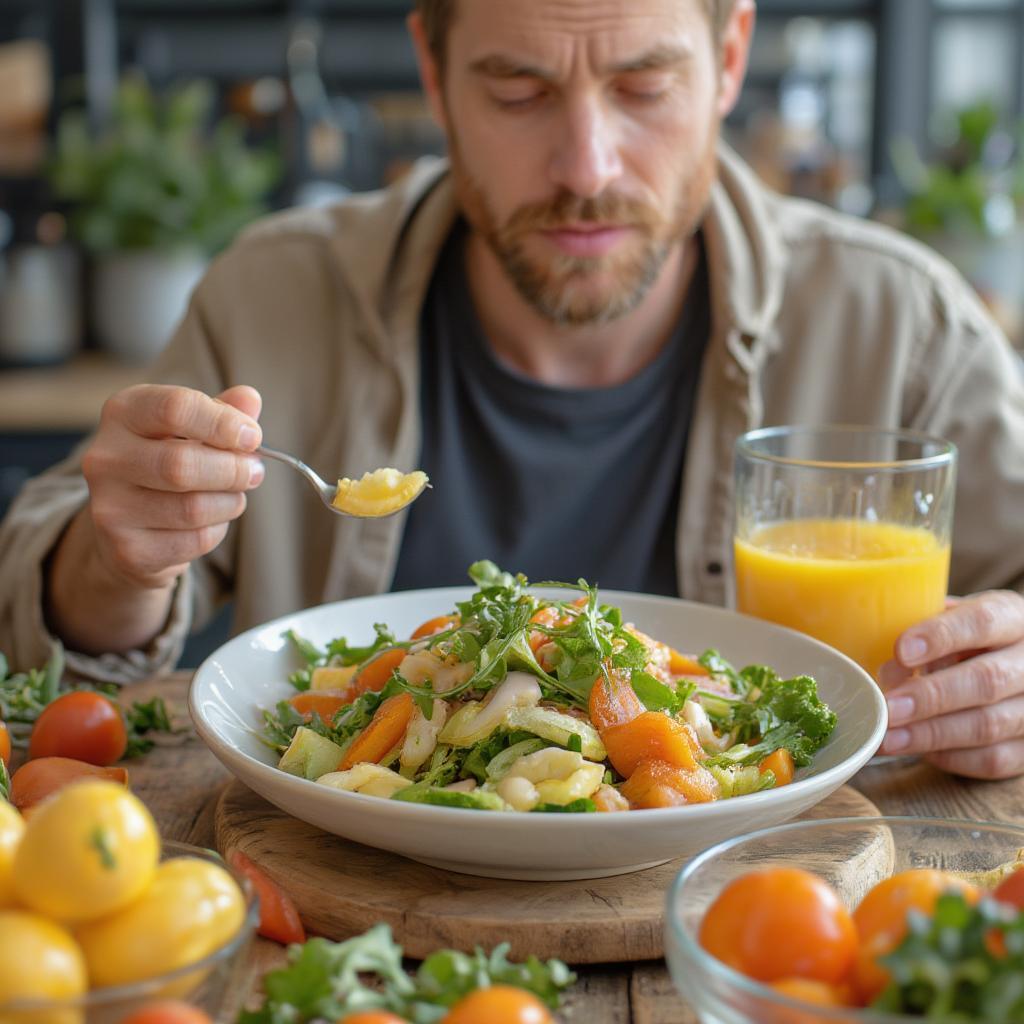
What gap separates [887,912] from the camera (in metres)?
0.78

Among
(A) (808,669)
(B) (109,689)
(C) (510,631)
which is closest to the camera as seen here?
(C) (510,631)

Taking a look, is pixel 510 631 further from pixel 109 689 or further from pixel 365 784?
pixel 109 689

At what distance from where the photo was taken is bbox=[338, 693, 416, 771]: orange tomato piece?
3.68 ft

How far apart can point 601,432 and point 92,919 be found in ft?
5.05

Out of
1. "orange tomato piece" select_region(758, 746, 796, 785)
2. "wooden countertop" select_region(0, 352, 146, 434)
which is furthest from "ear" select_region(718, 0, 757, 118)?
"wooden countertop" select_region(0, 352, 146, 434)

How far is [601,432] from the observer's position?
85.9 inches

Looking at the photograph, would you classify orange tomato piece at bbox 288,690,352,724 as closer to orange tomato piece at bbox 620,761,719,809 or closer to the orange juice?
orange tomato piece at bbox 620,761,719,809

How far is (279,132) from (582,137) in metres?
3.11

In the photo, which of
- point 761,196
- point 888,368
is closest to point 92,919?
point 888,368

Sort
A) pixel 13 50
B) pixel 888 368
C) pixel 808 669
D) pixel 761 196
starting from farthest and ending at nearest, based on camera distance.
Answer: pixel 13 50 < pixel 761 196 < pixel 888 368 < pixel 808 669

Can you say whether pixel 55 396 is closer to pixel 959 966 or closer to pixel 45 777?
pixel 45 777

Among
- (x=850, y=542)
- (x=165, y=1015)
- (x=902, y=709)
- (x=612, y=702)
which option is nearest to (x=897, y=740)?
(x=902, y=709)

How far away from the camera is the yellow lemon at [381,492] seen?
1.29 metres

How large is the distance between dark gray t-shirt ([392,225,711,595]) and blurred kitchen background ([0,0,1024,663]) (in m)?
1.97
